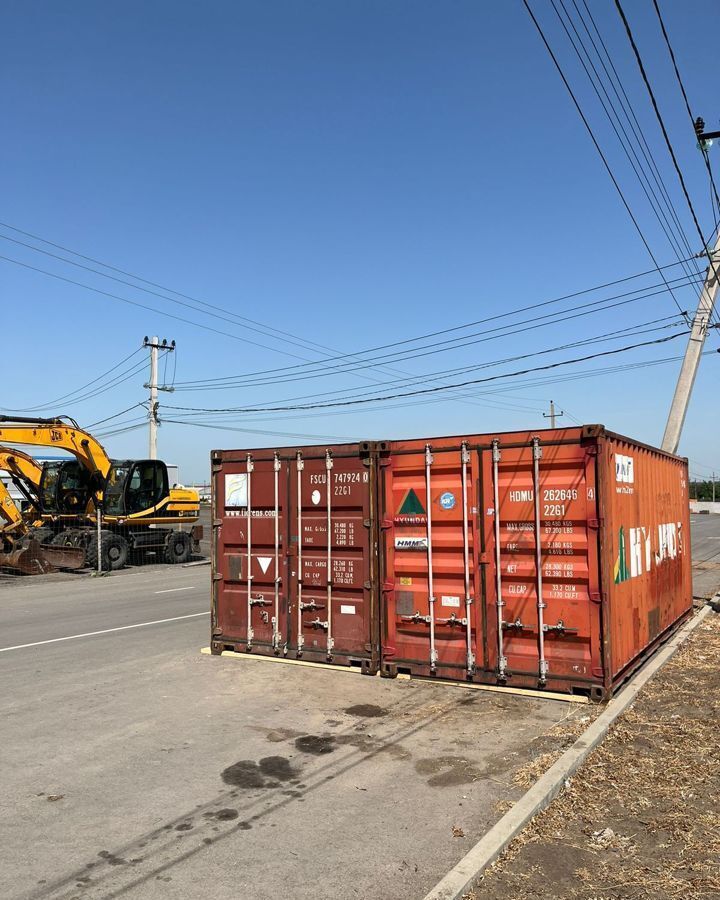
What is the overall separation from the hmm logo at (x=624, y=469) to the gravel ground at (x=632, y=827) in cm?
248

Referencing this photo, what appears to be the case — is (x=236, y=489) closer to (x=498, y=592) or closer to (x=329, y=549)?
(x=329, y=549)

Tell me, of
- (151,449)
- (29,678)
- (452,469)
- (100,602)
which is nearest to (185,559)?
(100,602)

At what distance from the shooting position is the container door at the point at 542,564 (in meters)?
7.13

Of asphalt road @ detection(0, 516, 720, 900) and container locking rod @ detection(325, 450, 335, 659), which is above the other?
container locking rod @ detection(325, 450, 335, 659)

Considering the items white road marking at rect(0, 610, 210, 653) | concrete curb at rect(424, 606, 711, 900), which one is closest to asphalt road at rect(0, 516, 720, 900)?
concrete curb at rect(424, 606, 711, 900)

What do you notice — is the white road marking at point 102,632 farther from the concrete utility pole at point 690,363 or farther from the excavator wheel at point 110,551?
the excavator wheel at point 110,551

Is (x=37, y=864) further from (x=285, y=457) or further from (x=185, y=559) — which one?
(x=185, y=559)

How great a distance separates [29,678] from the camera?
8.45 m

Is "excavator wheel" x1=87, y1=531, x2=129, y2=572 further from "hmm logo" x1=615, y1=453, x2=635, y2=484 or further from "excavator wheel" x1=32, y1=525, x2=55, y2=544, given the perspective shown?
"hmm logo" x1=615, y1=453, x2=635, y2=484

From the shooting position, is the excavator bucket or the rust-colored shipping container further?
the excavator bucket

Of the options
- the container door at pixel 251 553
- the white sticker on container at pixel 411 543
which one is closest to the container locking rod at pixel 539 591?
the white sticker on container at pixel 411 543

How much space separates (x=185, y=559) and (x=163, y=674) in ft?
57.5

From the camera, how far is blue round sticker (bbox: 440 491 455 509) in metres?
7.93

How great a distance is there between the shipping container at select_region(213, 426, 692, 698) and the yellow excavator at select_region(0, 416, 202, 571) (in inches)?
556
